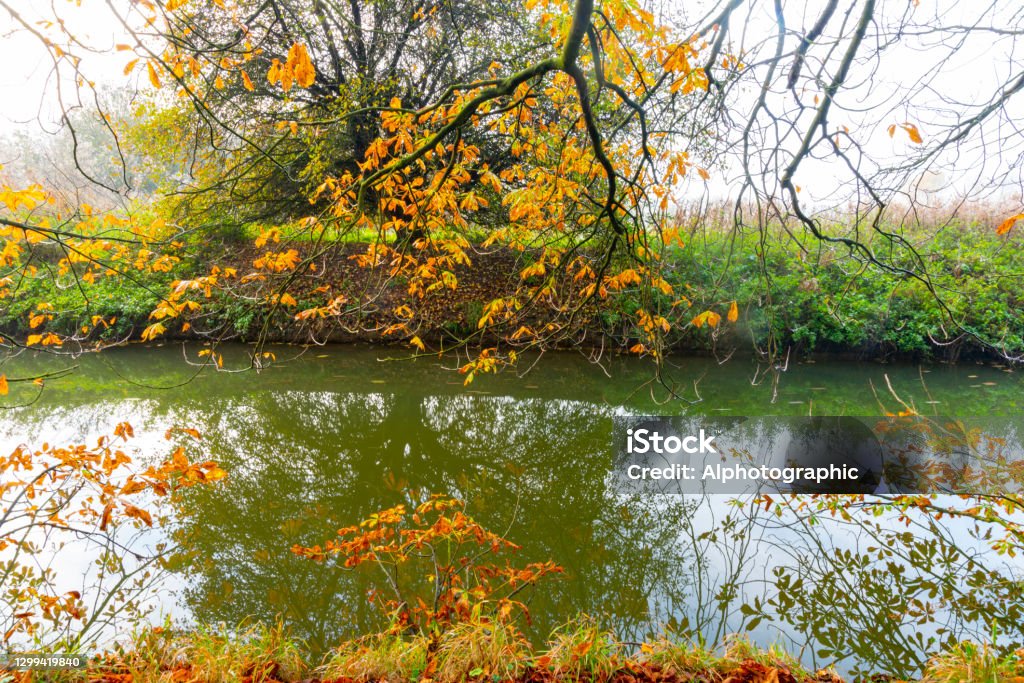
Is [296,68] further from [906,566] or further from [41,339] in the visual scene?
[41,339]

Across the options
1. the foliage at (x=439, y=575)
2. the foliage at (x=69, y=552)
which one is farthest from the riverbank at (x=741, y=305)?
the foliage at (x=439, y=575)

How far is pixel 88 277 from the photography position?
3.13 metres

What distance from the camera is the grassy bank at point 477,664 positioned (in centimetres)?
183

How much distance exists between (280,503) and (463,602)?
1855 millimetres

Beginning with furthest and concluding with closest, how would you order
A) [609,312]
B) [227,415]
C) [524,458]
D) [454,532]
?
[609,312]
[227,415]
[524,458]
[454,532]

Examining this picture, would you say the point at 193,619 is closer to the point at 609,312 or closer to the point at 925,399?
the point at 609,312

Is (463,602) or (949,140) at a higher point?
(949,140)

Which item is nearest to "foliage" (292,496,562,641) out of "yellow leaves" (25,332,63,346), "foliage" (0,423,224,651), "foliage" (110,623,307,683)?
"foliage" (110,623,307,683)

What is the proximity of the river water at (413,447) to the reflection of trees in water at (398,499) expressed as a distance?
1 cm

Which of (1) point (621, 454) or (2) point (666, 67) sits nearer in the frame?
(2) point (666, 67)

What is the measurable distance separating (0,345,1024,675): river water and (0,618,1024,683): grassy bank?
32cm

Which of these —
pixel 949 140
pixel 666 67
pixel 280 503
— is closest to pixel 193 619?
pixel 280 503

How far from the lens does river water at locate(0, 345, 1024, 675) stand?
2646mm

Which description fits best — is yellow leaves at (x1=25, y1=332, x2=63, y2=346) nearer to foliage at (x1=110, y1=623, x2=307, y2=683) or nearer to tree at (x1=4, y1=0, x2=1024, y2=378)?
tree at (x1=4, y1=0, x2=1024, y2=378)
